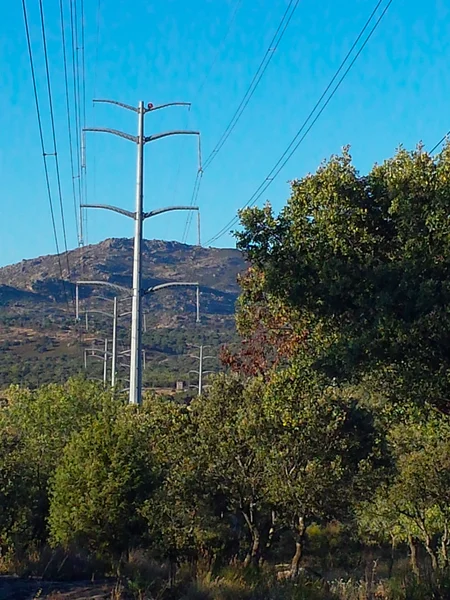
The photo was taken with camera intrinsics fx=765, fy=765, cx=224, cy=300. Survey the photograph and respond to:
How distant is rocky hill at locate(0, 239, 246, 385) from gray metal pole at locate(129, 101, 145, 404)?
70.5 metres

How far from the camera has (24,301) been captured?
6580 inches

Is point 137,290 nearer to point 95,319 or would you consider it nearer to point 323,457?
point 323,457

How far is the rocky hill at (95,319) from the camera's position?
115562 millimetres

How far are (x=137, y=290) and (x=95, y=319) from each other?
428ft

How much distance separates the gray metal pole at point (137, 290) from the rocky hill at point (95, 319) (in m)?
70.5

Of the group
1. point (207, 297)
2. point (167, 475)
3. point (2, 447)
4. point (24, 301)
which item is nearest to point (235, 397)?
point (167, 475)

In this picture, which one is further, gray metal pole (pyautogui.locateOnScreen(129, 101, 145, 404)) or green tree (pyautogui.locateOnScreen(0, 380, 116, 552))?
gray metal pole (pyautogui.locateOnScreen(129, 101, 145, 404))

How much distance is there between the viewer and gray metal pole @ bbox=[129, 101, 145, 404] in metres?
26.1

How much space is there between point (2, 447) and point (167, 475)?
550 centimetres

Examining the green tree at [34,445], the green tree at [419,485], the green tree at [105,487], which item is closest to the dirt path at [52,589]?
the green tree at [34,445]

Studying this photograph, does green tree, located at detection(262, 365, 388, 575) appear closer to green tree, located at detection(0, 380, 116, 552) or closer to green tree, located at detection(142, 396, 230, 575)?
green tree, located at detection(142, 396, 230, 575)

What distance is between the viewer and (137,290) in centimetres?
2645

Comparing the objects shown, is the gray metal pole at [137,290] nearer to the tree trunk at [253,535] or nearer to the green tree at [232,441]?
the green tree at [232,441]

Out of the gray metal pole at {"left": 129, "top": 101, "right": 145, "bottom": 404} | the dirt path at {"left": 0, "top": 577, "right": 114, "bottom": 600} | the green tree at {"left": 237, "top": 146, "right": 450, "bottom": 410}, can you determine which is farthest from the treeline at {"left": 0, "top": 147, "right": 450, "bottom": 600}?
the gray metal pole at {"left": 129, "top": 101, "right": 145, "bottom": 404}
